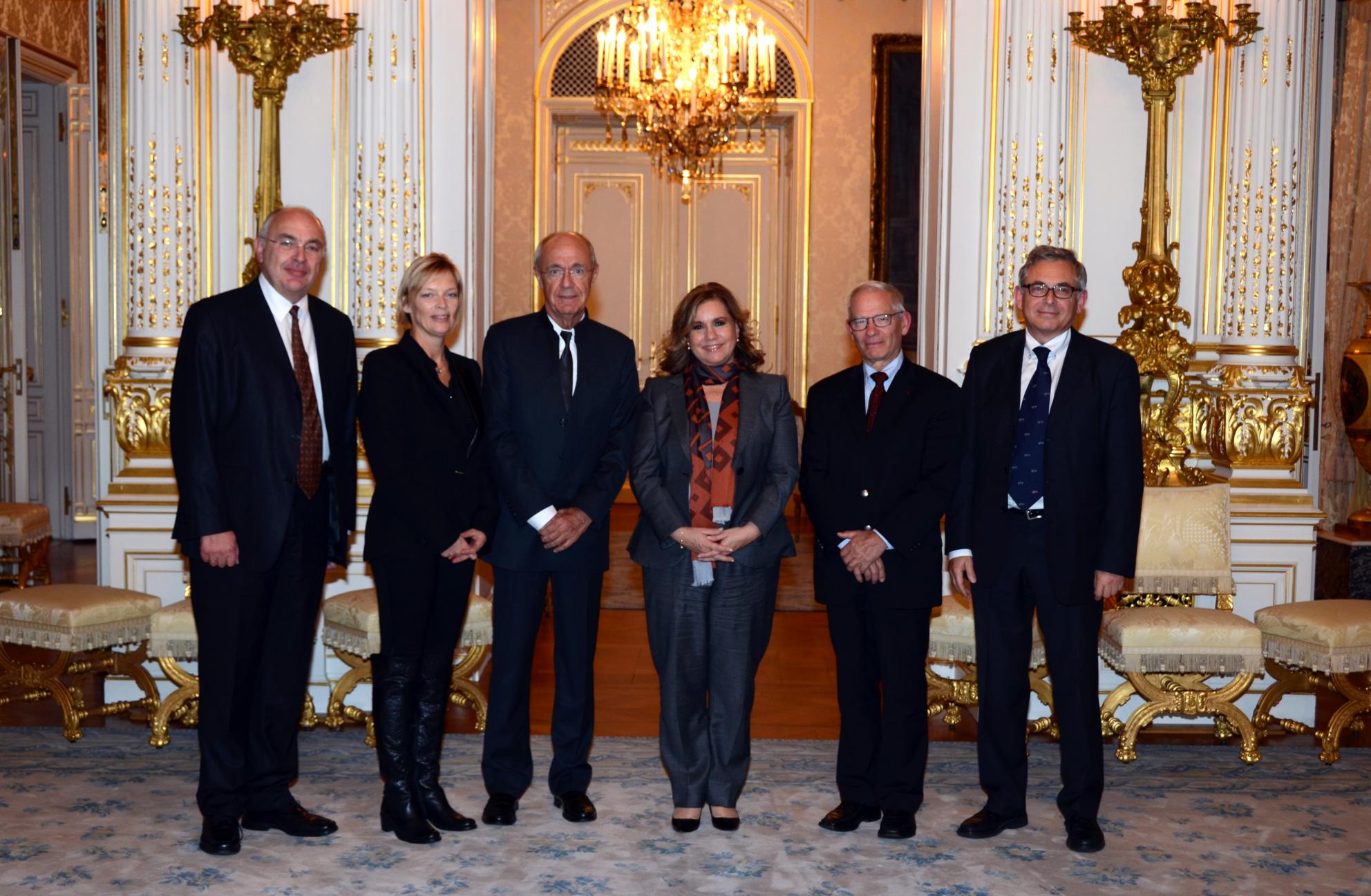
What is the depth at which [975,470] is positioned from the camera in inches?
151

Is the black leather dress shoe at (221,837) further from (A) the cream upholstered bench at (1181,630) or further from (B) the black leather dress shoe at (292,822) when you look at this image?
(A) the cream upholstered bench at (1181,630)

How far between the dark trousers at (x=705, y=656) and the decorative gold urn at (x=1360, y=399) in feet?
15.5

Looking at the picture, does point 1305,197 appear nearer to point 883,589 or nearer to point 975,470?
point 975,470

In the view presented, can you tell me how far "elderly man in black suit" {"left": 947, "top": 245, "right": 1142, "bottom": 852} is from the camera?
147 inches

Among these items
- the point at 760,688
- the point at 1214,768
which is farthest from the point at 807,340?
the point at 1214,768

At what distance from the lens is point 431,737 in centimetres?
379

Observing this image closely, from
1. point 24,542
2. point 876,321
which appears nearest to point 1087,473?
point 876,321

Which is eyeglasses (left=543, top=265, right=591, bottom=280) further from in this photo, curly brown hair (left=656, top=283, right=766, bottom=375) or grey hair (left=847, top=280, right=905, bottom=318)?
grey hair (left=847, top=280, right=905, bottom=318)

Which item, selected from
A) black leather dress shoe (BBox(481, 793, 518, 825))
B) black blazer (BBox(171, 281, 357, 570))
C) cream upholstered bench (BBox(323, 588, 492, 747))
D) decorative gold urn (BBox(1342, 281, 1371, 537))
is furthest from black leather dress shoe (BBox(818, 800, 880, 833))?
decorative gold urn (BBox(1342, 281, 1371, 537))

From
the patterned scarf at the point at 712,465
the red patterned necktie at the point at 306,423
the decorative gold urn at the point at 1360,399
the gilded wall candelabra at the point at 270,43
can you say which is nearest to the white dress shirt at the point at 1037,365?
the patterned scarf at the point at 712,465

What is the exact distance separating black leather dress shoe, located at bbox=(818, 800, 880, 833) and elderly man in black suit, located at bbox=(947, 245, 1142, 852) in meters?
0.26

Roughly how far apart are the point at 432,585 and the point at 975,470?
4.98 ft

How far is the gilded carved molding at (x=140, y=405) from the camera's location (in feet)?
Answer: 17.5

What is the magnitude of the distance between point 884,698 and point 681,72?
220 inches
